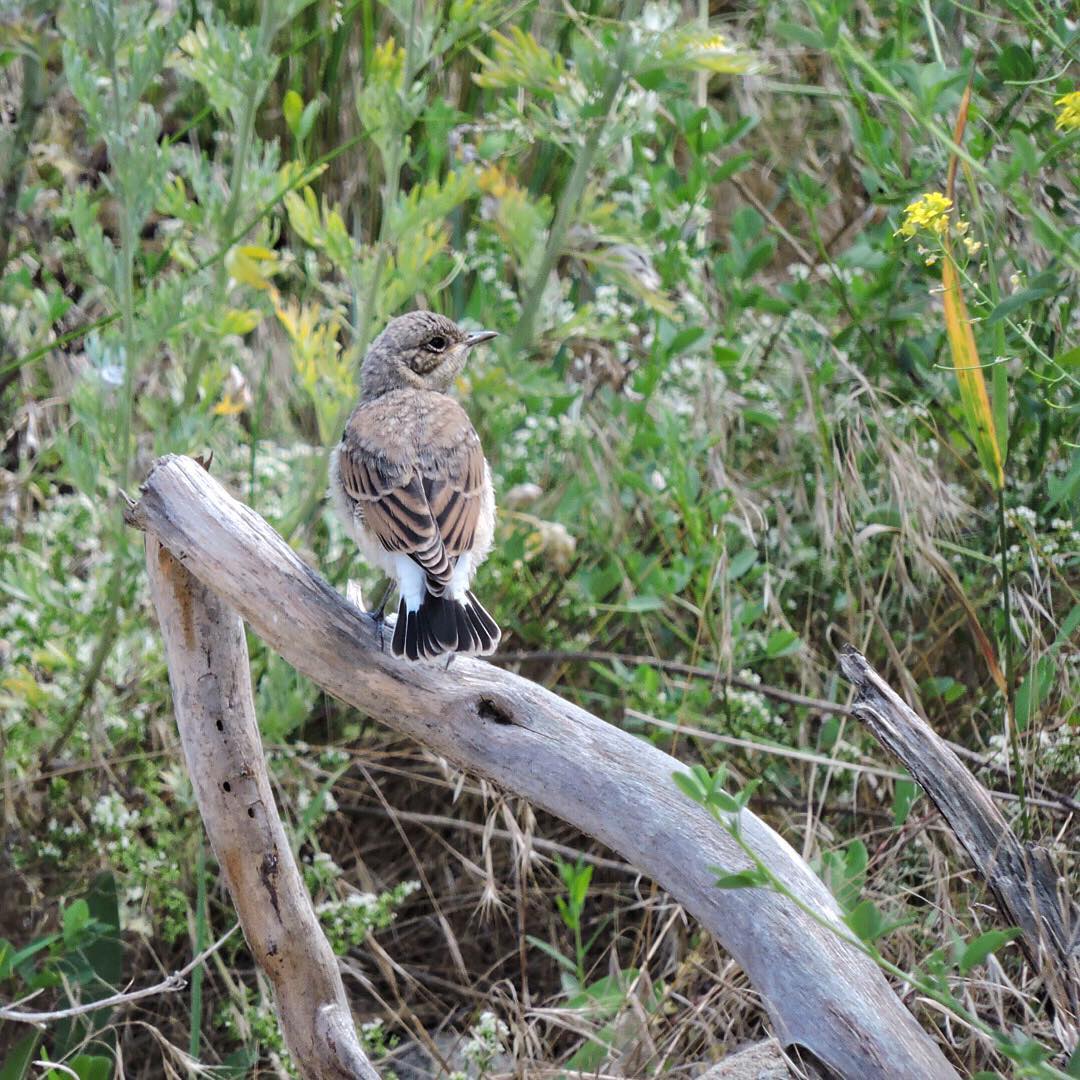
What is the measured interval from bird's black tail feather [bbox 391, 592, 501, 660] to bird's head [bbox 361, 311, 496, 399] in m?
1.30

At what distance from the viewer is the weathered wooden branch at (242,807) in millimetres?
3260

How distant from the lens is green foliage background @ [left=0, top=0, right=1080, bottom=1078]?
12.4ft

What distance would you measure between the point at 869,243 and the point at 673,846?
2.65 meters

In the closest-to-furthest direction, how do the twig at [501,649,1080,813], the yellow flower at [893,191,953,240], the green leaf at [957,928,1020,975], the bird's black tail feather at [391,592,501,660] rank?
the green leaf at [957,928,1020,975] < the yellow flower at [893,191,953,240] < the bird's black tail feather at [391,592,501,660] < the twig at [501,649,1080,813]

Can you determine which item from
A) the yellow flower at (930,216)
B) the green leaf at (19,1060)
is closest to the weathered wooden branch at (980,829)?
the yellow flower at (930,216)

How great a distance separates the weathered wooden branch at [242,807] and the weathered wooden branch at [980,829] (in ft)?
4.55

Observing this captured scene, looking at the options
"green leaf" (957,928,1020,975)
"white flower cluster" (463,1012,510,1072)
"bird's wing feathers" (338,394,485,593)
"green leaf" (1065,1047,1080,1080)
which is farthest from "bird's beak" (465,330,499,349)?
"green leaf" (1065,1047,1080,1080)

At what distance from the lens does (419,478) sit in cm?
389

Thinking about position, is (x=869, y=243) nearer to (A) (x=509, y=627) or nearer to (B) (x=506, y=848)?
→ (A) (x=509, y=627)

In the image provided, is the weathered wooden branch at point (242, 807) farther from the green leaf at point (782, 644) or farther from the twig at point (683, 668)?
the green leaf at point (782, 644)

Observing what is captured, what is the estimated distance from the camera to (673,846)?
2744mm

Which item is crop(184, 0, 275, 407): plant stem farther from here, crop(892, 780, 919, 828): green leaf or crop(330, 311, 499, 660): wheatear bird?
crop(892, 780, 919, 828): green leaf

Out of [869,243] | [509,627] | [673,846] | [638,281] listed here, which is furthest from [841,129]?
[673,846]

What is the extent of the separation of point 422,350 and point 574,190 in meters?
0.70
